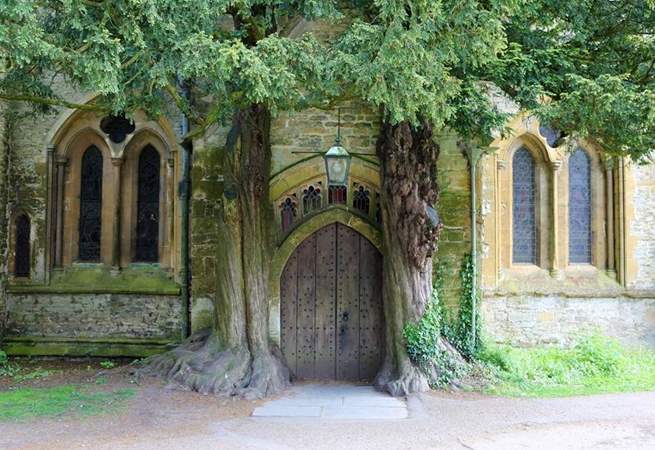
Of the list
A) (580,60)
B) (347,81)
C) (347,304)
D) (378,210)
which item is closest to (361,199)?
(378,210)

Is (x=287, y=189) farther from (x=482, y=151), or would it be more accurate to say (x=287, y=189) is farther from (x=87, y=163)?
(x=87, y=163)

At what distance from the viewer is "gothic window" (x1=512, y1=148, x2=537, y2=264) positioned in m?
10.9

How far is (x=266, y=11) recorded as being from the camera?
6.74 m

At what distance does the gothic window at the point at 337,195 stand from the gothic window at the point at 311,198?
170 mm

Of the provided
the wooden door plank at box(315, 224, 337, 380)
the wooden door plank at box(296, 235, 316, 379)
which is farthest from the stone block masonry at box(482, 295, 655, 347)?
the wooden door plank at box(296, 235, 316, 379)

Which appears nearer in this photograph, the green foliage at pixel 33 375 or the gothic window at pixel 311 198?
the green foliage at pixel 33 375

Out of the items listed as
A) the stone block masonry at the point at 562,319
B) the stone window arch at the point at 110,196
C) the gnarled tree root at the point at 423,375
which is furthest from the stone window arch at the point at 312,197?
the stone block masonry at the point at 562,319

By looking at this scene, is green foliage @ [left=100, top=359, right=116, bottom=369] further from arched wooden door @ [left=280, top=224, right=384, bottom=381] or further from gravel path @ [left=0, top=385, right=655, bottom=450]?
arched wooden door @ [left=280, top=224, right=384, bottom=381]

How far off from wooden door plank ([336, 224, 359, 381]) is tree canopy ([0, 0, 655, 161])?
8.32 feet

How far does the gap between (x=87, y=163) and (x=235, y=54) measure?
6.70 meters

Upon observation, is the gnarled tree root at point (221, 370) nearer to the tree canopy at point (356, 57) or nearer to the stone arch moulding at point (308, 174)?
the stone arch moulding at point (308, 174)

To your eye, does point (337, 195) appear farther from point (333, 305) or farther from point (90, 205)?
point (90, 205)

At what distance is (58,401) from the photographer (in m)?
6.77

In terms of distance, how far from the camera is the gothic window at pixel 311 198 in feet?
28.3
